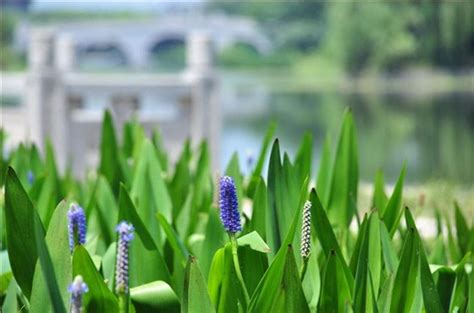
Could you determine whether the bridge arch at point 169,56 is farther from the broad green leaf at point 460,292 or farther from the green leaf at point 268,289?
the green leaf at point 268,289

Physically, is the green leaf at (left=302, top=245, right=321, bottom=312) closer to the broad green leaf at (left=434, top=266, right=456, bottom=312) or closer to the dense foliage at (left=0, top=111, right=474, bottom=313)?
the dense foliage at (left=0, top=111, right=474, bottom=313)

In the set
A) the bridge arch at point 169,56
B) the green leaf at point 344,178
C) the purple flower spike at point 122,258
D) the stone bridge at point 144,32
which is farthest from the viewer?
the bridge arch at point 169,56

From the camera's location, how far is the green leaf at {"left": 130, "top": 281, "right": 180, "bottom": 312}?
1438mm

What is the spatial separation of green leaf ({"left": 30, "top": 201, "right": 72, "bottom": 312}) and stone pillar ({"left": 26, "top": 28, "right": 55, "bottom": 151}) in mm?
6503

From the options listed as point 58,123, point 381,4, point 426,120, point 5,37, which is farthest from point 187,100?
point 5,37

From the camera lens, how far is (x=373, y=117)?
28.9 m

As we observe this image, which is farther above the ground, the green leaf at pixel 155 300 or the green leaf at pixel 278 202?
the green leaf at pixel 278 202

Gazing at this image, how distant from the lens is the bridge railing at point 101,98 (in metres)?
7.78

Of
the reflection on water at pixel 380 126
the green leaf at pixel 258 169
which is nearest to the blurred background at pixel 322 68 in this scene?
the reflection on water at pixel 380 126

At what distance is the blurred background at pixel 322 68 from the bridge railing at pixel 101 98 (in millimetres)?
113

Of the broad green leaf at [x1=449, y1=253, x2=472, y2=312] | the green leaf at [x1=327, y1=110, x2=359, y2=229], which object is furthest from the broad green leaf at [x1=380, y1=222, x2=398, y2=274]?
the green leaf at [x1=327, y1=110, x2=359, y2=229]

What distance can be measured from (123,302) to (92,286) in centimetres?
11

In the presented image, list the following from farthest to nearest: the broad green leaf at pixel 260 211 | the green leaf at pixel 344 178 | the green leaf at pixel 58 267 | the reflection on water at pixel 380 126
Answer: the reflection on water at pixel 380 126 → the green leaf at pixel 344 178 → the broad green leaf at pixel 260 211 → the green leaf at pixel 58 267

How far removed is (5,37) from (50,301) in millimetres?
46370
